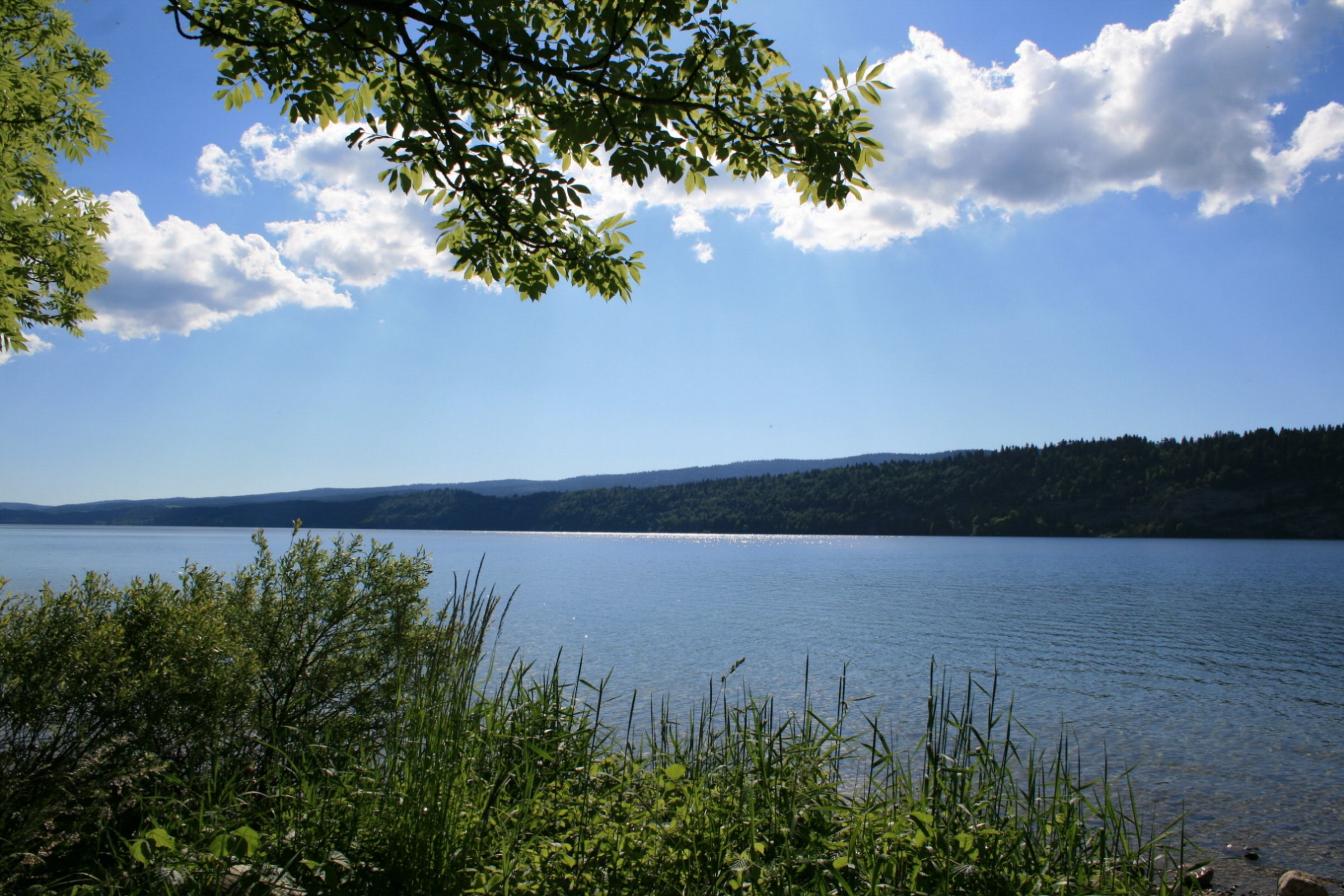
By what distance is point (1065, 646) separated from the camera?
1029 inches

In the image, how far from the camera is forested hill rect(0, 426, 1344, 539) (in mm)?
111625

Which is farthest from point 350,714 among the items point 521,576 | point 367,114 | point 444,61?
point 521,576

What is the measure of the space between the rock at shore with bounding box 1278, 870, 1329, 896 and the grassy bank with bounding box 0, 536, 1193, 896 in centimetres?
487

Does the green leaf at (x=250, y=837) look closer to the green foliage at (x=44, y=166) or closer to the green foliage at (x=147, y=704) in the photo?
the green foliage at (x=147, y=704)

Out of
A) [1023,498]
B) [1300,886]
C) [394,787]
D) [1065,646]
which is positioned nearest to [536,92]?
[394,787]

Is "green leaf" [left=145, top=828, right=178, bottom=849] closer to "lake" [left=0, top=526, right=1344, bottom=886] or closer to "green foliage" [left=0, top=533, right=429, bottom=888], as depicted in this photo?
"green foliage" [left=0, top=533, right=429, bottom=888]

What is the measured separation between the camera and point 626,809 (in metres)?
4.39

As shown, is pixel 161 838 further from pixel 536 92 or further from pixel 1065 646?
pixel 1065 646

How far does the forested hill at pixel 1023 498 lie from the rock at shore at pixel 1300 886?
123700 millimetres

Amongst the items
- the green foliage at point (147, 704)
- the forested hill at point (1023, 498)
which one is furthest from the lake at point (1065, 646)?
the forested hill at point (1023, 498)

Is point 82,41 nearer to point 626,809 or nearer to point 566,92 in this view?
point 566,92

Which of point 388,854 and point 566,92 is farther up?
point 566,92

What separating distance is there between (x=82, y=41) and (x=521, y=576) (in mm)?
49850

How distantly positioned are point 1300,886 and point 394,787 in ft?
32.7
